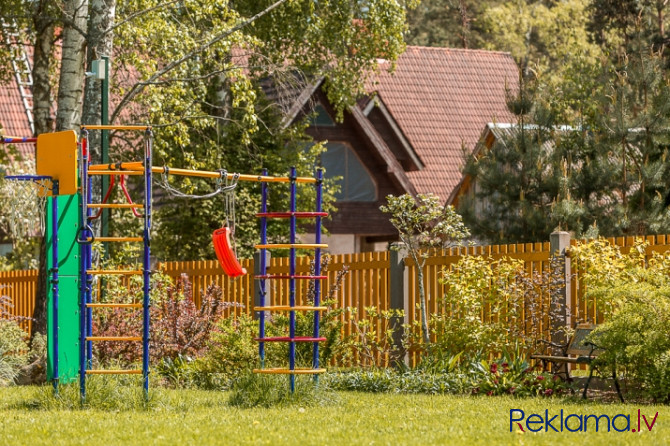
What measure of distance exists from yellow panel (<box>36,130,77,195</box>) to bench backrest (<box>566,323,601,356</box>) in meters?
5.35

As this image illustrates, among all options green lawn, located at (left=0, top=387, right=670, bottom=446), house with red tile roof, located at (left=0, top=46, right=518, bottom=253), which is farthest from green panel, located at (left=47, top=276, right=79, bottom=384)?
house with red tile roof, located at (left=0, top=46, right=518, bottom=253)

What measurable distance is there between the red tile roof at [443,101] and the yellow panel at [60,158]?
78.1 ft

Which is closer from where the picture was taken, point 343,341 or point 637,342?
point 637,342

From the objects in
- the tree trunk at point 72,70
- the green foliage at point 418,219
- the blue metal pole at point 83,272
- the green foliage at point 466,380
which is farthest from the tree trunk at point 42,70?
the blue metal pole at point 83,272

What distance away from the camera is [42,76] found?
21438mm

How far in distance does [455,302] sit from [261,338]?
309cm

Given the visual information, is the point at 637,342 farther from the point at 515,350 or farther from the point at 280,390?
the point at 280,390

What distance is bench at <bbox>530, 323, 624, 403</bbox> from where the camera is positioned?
11.8m

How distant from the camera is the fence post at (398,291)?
1503 centimetres

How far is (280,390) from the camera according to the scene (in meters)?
11.4

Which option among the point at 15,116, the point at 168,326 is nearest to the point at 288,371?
the point at 168,326

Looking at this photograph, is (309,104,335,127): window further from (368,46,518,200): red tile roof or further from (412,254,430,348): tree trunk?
(412,254,430,348): tree trunk

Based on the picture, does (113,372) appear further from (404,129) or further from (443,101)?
(443,101)

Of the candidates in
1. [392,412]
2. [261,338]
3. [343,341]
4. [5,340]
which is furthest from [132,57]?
[392,412]
